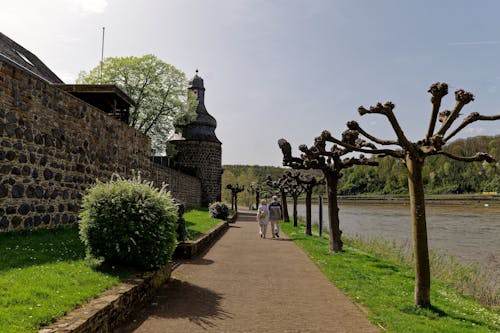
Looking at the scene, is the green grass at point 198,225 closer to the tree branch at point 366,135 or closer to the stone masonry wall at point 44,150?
the stone masonry wall at point 44,150

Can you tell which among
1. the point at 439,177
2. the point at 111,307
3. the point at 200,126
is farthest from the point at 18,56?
the point at 439,177

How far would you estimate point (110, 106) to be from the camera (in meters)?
16.5

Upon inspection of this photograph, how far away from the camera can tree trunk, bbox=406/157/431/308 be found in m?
6.35

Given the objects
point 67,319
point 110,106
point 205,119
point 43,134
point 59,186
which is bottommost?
point 67,319

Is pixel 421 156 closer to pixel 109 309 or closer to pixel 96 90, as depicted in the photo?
pixel 109 309

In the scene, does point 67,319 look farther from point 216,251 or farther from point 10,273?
point 216,251

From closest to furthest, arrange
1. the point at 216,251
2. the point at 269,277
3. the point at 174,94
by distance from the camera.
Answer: the point at 269,277
the point at 216,251
the point at 174,94

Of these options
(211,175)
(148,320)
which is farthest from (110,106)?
(211,175)

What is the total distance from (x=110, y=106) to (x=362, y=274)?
12291mm

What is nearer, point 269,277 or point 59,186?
point 269,277

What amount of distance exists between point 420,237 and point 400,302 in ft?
3.71

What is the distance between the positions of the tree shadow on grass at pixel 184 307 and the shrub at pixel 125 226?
61 cm

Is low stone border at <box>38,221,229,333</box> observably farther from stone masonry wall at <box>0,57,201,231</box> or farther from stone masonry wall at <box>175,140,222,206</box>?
stone masonry wall at <box>175,140,222,206</box>

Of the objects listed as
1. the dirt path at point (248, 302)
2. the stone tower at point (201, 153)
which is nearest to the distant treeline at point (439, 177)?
the stone tower at point (201, 153)
